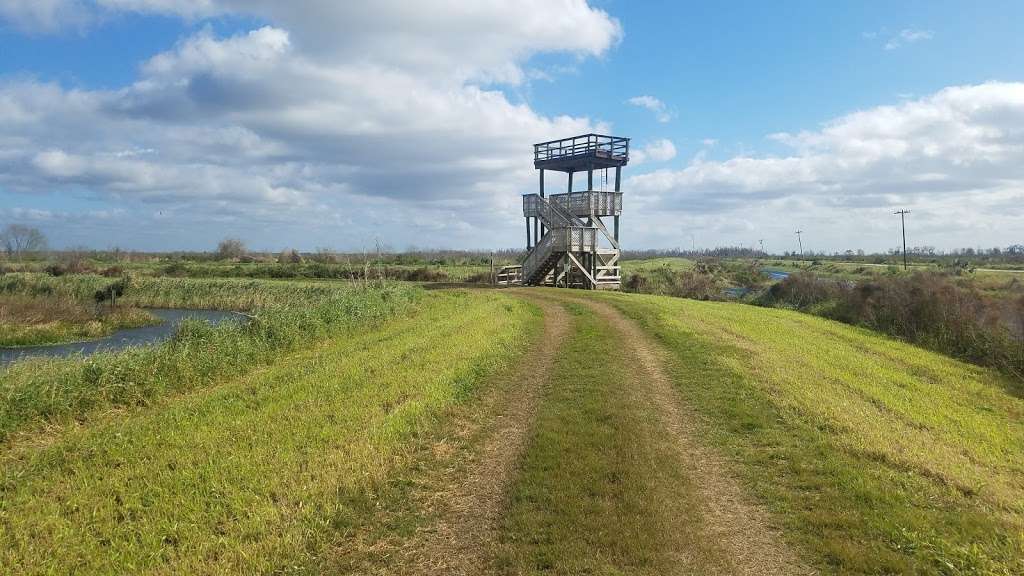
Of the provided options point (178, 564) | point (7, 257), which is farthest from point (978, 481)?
point (7, 257)

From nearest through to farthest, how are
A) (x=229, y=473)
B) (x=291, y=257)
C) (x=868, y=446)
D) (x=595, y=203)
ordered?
(x=229, y=473), (x=868, y=446), (x=595, y=203), (x=291, y=257)

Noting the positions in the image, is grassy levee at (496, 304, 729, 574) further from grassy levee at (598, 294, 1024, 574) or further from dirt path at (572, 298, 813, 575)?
grassy levee at (598, 294, 1024, 574)

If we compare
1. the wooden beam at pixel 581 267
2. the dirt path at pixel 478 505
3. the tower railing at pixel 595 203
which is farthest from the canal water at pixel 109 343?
the tower railing at pixel 595 203

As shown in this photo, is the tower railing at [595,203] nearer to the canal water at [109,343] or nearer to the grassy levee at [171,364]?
the grassy levee at [171,364]

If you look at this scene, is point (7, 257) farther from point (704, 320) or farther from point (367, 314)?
point (704, 320)

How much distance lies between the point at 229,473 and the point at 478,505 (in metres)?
2.81

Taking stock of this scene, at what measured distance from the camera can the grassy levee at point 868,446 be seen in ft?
16.2

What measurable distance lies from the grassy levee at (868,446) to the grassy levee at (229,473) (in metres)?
4.22

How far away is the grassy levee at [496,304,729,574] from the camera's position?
15.2 ft

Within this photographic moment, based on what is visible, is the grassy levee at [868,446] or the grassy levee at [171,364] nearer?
the grassy levee at [868,446]

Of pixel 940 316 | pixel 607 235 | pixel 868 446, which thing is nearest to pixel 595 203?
pixel 607 235

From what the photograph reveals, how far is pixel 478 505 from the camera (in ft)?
18.8

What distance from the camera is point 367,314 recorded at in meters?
18.9

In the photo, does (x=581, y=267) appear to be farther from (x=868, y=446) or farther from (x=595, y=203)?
(x=868, y=446)
